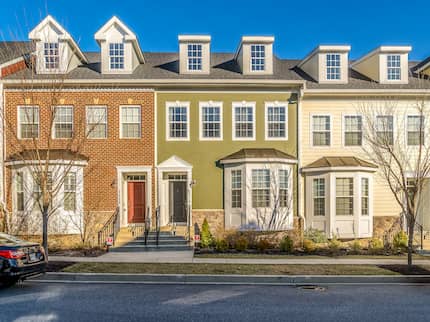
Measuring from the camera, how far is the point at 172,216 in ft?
59.0

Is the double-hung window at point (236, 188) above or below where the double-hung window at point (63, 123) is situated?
below

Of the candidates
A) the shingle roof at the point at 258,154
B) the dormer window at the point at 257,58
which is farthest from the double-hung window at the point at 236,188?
the dormer window at the point at 257,58

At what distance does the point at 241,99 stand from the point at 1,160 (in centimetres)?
1162

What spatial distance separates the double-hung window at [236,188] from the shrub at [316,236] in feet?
11.1

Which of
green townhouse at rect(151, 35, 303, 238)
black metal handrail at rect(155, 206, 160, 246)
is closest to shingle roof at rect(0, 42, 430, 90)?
green townhouse at rect(151, 35, 303, 238)

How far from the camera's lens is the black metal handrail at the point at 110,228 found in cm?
1605

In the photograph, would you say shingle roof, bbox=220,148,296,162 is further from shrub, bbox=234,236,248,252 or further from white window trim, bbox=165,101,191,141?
shrub, bbox=234,236,248,252

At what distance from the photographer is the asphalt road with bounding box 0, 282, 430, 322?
710cm

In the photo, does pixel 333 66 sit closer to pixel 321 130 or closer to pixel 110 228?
pixel 321 130

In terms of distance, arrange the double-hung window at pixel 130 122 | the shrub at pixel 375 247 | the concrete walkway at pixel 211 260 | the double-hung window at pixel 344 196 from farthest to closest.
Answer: the double-hung window at pixel 130 122 < the double-hung window at pixel 344 196 < the shrub at pixel 375 247 < the concrete walkway at pixel 211 260

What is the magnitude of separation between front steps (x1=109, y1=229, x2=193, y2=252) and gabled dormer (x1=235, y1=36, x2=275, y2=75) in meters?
8.94

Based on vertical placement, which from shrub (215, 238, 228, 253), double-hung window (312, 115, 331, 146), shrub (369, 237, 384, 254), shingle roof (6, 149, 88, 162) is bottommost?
shrub (369, 237, 384, 254)

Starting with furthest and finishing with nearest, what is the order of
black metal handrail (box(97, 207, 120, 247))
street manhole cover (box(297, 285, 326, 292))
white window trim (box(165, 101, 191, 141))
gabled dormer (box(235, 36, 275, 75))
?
gabled dormer (box(235, 36, 275, 75)) < white window trim (box(165, 101, 191, 141)) < black metal handrail (box(97, 207, 120, 247)) < street manhole cover (box(297, 285, 326, 292))

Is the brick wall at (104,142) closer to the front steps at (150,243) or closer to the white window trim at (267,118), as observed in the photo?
the front steps at (150,243)
